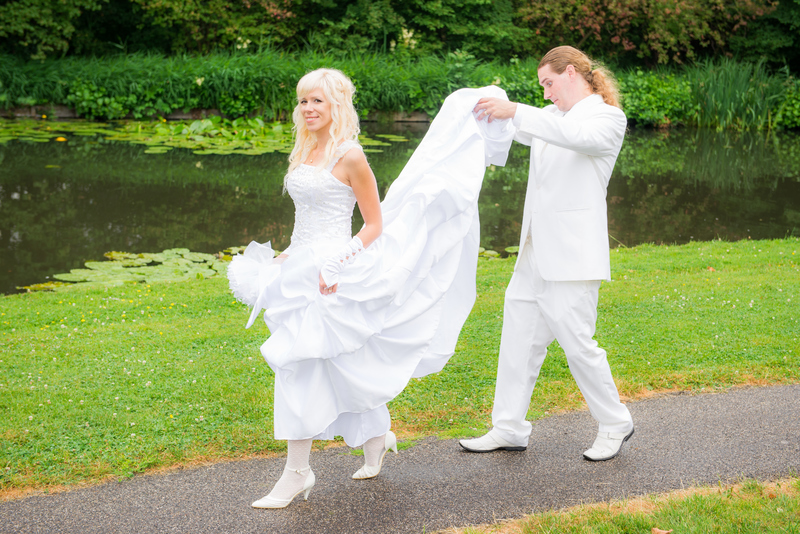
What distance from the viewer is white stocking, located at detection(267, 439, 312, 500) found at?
3389 mm

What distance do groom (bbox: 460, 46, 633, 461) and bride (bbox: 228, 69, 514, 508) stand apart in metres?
0.31

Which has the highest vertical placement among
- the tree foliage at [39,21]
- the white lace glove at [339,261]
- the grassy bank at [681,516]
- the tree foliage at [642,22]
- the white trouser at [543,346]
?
the tree foliage at [642,22]

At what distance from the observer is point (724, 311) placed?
624cm

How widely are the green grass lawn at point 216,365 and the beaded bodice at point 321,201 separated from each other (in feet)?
4.17

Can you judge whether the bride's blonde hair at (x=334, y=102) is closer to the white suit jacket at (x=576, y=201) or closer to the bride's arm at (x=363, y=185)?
the bride's arm at (x=363, y=185)

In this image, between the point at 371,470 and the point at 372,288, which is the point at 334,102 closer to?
the point at 372,288

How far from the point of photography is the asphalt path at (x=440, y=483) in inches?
130

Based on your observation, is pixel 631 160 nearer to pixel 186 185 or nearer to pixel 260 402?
pixel 186 185

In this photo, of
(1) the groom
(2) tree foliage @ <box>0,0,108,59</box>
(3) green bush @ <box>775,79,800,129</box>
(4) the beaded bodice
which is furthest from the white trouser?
(3) green bush @ <box>775,79,800,129</box>

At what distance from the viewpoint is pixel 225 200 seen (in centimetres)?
1140

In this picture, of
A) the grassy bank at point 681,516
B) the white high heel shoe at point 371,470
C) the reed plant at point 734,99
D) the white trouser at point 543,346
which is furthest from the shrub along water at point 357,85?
the grassy bank at point 681,516

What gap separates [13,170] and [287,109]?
7.49 metres

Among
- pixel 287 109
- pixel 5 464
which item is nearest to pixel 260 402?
pixel 5 464

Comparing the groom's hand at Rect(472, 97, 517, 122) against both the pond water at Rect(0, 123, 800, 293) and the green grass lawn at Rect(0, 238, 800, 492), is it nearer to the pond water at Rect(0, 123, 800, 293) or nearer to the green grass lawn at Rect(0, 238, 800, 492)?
the green grass lawn at Rect(0, 238, 800, 492)
